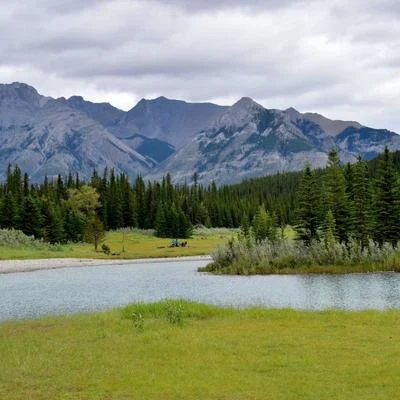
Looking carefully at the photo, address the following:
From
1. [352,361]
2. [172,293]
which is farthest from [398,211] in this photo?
[352,361]

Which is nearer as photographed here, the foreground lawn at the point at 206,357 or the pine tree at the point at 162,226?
the foreground lawn at the point at 206,357

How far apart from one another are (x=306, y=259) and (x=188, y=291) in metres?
19.3

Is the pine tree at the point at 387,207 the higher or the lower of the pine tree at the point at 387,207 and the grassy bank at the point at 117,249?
the higher

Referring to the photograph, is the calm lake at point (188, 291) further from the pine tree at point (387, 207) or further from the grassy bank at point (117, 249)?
the grassy bank at point (117, 249)

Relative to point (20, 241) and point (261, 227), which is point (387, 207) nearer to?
point (261, 227)

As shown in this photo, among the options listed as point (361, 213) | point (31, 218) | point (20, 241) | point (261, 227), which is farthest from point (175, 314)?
point (31, 218)

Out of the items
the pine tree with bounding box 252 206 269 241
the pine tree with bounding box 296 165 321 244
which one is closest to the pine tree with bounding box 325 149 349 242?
the pine tree with bounding box 296 165 321 244

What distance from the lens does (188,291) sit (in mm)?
48531

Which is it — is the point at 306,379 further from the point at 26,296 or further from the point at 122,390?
the point at 26,296

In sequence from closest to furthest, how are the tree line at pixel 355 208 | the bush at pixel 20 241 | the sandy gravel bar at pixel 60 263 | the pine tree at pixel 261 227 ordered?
the tree line at pixel 355 208 → the sandy gravel bar at pixel 60 263 → the pine tree at pixel 261 227 → the bush at pixel 20 241

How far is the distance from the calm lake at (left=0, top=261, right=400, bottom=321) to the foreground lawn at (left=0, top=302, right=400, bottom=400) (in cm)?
902

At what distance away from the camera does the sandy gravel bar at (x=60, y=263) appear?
248ft

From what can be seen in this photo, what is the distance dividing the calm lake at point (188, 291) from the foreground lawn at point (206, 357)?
9017 millimetres

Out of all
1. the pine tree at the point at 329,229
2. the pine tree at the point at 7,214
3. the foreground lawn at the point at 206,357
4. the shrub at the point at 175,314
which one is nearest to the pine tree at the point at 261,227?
the pine tree at the point at 329,229
